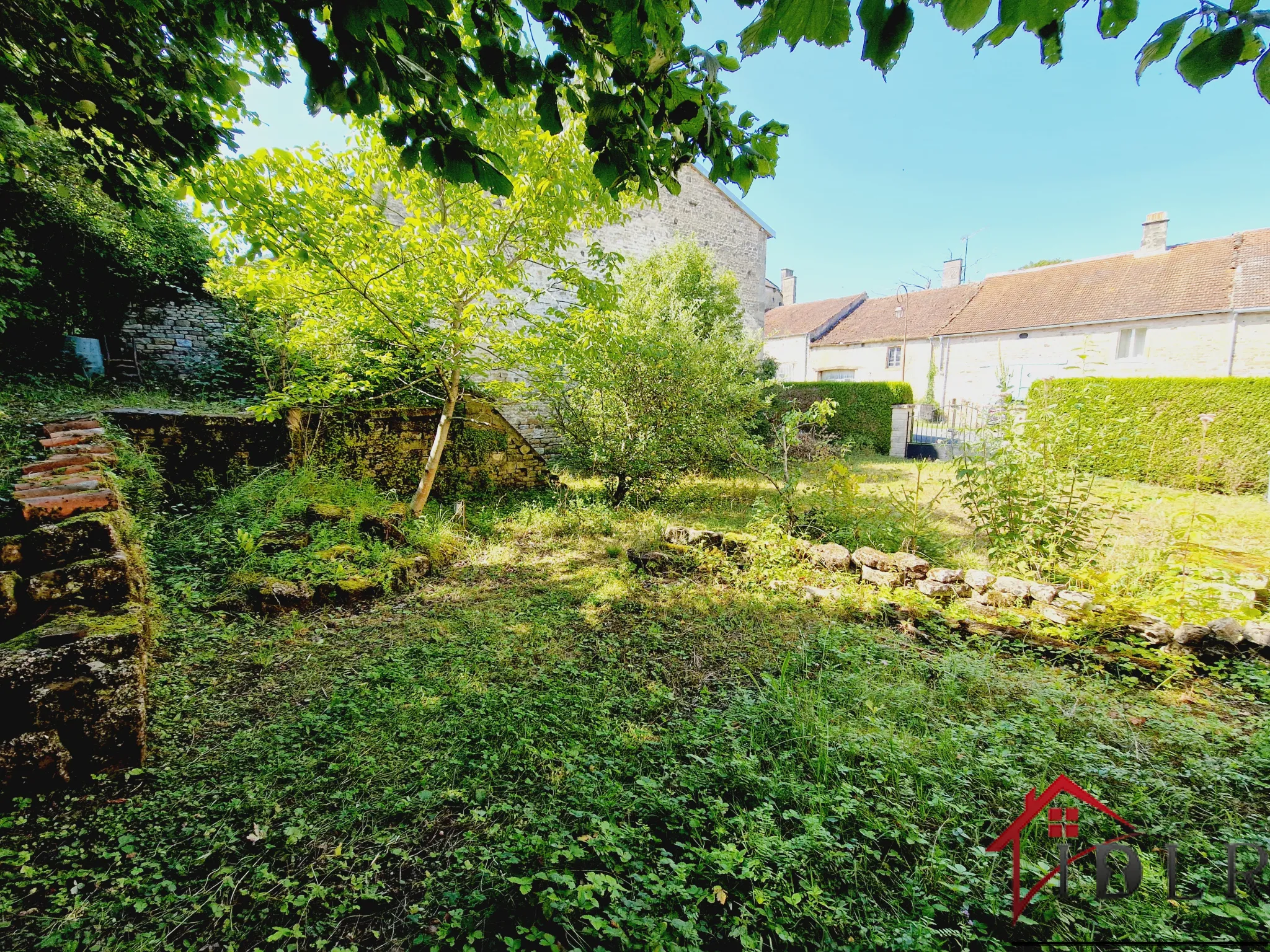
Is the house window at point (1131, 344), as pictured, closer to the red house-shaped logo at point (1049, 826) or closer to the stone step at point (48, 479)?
the red house-shaped logo at point (1049, 826)

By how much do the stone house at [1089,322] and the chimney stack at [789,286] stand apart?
7194 millimetres

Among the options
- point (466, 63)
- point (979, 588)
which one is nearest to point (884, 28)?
point (466, 63)

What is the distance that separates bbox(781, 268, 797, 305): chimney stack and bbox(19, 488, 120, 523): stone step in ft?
98.2

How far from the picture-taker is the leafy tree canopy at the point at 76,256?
565 centimetres

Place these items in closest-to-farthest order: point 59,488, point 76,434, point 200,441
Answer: point 59,488, point 76,434, point 200,441

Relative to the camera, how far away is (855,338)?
21.7 meters

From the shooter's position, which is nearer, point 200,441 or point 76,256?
point 200,441

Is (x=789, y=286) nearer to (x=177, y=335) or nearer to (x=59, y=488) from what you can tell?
(x=177, y=335)

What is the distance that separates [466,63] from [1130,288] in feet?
71.3

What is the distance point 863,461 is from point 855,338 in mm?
12764

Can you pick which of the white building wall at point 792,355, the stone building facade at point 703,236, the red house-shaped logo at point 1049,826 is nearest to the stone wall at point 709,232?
the stone building facade at point 703,236

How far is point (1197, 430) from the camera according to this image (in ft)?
27.3

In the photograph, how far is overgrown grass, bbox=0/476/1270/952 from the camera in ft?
4.52

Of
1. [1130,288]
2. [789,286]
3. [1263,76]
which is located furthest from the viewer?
[789,286]
